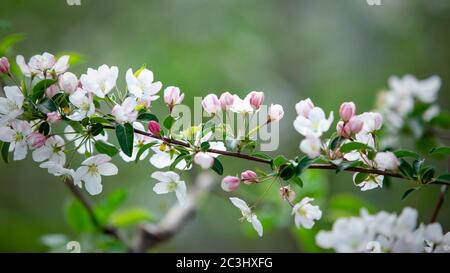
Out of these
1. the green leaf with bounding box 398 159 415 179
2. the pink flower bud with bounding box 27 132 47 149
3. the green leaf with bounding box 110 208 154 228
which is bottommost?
the green leaf with bounding box 110 208 154 228

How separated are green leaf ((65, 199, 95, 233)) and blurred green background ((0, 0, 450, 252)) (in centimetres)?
140

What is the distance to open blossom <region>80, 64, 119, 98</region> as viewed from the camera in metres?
0.97

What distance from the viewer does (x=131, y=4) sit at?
11.7 feet

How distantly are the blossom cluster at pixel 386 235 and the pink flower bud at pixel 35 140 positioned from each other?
58cm

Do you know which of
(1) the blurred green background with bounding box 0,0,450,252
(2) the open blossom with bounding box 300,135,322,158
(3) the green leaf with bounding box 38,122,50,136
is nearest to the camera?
(2) the open blossom with bounding box 300,135,322,158

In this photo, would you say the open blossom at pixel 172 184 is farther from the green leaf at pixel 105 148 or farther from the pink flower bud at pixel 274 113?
the pink flower bud at pixel 274 113

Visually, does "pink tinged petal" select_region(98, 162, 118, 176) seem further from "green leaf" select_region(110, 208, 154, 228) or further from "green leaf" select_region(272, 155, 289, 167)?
"green leaf" select_region(110, 208, 154, 228)

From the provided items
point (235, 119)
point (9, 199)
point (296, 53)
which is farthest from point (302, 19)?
point (235, 119)

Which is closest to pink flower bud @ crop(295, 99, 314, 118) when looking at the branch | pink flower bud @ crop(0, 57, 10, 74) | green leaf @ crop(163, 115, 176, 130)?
green leaf @ crop(163, 115, 176, 130)

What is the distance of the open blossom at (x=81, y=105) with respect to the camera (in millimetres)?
960

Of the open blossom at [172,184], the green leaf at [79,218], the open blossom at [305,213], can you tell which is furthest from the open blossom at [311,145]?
the green leaf at [79,218]

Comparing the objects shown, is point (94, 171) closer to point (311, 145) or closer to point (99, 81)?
point (99, 81)

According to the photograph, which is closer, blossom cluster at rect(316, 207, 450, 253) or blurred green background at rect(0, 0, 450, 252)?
blossom cluster at rect(316, 207, 450, 253)
